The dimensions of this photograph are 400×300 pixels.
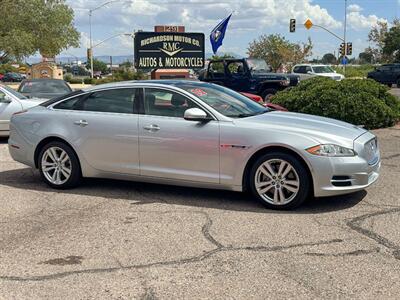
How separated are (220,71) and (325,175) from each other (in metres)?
13.6

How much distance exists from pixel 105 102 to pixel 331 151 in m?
3.06

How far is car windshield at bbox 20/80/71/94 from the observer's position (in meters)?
16.2

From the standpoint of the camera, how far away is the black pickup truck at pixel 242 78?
18875 mm

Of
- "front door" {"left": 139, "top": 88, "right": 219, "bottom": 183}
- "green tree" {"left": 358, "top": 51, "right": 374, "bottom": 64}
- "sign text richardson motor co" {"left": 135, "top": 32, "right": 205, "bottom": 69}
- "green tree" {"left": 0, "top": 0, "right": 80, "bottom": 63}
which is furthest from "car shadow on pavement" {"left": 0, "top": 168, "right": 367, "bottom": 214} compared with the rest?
"green tree" {"left": 358, "top": 51, "right": 374, "bottom": 64}

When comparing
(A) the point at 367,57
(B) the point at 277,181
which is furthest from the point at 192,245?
(A) the point at 367,57

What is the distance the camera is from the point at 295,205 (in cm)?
596

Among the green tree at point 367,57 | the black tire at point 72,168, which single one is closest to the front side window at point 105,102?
the black tire at point 72,168

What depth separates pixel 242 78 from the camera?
62.3 ft

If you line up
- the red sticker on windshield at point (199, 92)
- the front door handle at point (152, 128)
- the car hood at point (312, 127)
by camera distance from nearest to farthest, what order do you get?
1. the car hood at point (312, 127)
2. the front door handle at point (152, 128)
3. the red sticker on windshield at point (199, 92)

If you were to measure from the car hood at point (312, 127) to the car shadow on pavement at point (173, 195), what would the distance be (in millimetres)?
815

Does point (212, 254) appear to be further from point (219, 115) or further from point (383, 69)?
point (383, 69)

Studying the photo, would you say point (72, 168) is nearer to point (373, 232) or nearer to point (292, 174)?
point (292, 174)

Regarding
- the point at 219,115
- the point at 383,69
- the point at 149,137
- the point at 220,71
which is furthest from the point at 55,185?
the point at 383,69

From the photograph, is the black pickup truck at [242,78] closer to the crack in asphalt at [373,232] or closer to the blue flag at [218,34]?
the blue flag at [218,34]
